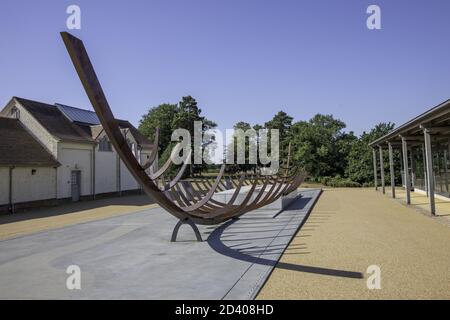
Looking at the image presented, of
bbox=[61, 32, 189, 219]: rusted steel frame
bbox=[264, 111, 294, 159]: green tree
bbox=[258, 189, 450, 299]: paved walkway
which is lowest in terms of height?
bbox=[258, 189, 450, 299]: paved walkway

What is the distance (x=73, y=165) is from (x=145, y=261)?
17908 mm

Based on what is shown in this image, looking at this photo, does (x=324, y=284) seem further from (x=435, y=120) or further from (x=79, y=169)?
(x=79, y=169)

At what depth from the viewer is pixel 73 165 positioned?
2327 cm

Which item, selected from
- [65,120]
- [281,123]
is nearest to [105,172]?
[65,120]

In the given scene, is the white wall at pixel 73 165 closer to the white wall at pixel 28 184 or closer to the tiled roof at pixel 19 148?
the white wall at pixel 28 184

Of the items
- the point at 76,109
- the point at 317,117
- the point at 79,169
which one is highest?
the point at 317,117

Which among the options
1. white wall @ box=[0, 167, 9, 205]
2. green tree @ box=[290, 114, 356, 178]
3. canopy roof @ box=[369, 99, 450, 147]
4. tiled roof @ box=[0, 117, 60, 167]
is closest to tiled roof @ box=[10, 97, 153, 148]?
tiled roof @ box=[0, 117, 60, 167]

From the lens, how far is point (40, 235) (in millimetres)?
11039

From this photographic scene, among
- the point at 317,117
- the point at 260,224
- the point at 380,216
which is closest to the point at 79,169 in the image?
the point at 260,224

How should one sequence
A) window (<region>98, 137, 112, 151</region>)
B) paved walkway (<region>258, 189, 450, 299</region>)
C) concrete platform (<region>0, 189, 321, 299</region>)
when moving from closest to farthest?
paved walkway (<region>258, 189, 450, 299</region>), concrete platform (<region>0, 189, 321, 299</region>), window (<region>98, 137, 112, 151</region>)

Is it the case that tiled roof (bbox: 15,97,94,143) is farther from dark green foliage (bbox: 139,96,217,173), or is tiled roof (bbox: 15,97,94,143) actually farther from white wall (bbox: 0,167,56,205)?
dark green foliage (bbox: 139,96,217,173)

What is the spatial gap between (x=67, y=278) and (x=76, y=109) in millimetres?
25077

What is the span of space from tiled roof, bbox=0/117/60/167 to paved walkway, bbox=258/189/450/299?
15074 mm

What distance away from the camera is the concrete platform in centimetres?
555
